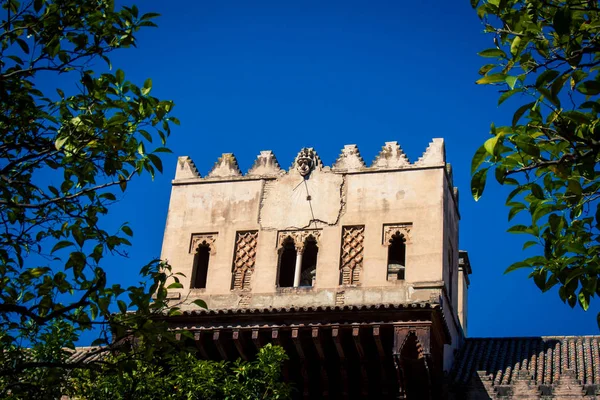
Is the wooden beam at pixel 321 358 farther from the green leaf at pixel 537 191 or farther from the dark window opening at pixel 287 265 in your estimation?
the green leaf at pixel 537 191

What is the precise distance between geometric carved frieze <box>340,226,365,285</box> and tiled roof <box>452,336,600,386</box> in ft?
9.40

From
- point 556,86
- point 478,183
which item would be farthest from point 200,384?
point 556,86

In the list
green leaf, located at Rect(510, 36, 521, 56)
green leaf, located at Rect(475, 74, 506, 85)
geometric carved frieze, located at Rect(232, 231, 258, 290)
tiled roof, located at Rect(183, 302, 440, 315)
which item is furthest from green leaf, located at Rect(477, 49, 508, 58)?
geometric carved frieze, located at Rect(232, 231, 258, 290)

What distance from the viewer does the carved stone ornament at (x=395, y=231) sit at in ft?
78.3

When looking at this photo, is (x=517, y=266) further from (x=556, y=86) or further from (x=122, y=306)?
(x=122, y=306)

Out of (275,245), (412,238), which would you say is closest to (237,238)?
(275,245)

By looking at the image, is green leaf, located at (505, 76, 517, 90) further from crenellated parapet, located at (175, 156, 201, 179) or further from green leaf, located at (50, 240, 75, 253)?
crenellated parapet, located at (175, 156, 201, 179)

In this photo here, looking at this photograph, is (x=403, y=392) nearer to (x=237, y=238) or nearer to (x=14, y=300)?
(x=237, y=238)

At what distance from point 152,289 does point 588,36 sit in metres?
4.34

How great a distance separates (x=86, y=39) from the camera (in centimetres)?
1027

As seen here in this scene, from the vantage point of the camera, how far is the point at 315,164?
25.3 m

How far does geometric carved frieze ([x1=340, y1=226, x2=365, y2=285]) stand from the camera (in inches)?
930

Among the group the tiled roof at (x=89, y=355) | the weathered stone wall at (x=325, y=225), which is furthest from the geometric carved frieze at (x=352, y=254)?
the tiled roof at (x=89, y=355)

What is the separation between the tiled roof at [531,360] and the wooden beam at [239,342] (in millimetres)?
4200
